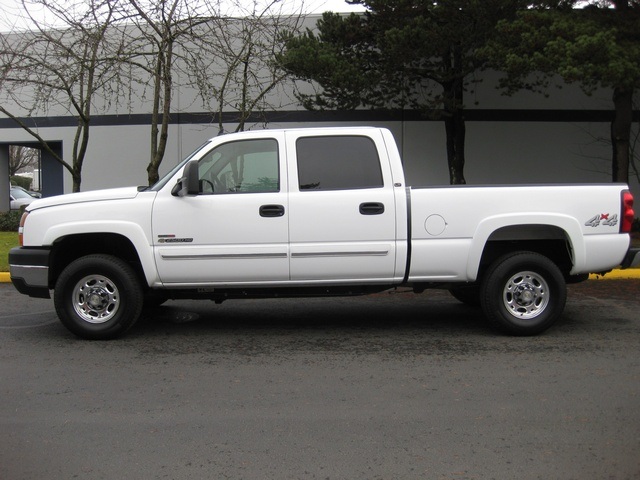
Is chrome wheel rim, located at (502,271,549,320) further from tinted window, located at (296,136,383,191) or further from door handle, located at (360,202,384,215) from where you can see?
tinted window, located at (296,136,383,191)

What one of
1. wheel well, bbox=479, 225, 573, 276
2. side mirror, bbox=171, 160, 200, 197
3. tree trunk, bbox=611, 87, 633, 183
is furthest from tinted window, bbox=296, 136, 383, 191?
tree trunk, bbox=611, 87, 633, 183

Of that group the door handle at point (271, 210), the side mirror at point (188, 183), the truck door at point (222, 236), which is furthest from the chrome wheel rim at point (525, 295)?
the side mirror at point (188, 183)

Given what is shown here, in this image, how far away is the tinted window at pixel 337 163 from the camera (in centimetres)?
663

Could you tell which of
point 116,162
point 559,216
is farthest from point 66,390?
Result: point 116,162

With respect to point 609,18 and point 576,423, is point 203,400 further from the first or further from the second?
point 609,18

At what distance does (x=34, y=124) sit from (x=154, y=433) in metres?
17.4

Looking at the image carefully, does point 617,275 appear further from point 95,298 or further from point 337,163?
point 95,298

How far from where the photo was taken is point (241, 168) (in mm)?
6727

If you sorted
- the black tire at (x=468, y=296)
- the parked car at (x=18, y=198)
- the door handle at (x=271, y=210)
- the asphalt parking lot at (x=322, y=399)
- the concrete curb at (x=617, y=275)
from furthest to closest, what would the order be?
the parked car at (x=18, y=198)
the concrete curb at (x=617, y=275)
the black tire at (x=468, y=296)
the door handle at (x=271, y=210)
the asphalt parking lot at (x=322, y=399)

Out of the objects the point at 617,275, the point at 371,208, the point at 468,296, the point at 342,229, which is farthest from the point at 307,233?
the point at 617,275

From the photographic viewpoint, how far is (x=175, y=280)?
657 centimetres

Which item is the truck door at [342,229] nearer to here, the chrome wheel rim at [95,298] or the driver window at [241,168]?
the driver window at [241,168]

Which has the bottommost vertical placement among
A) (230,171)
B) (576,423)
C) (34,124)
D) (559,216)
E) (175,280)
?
(576,423)

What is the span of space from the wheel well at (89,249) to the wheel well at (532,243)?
11.7 feet
